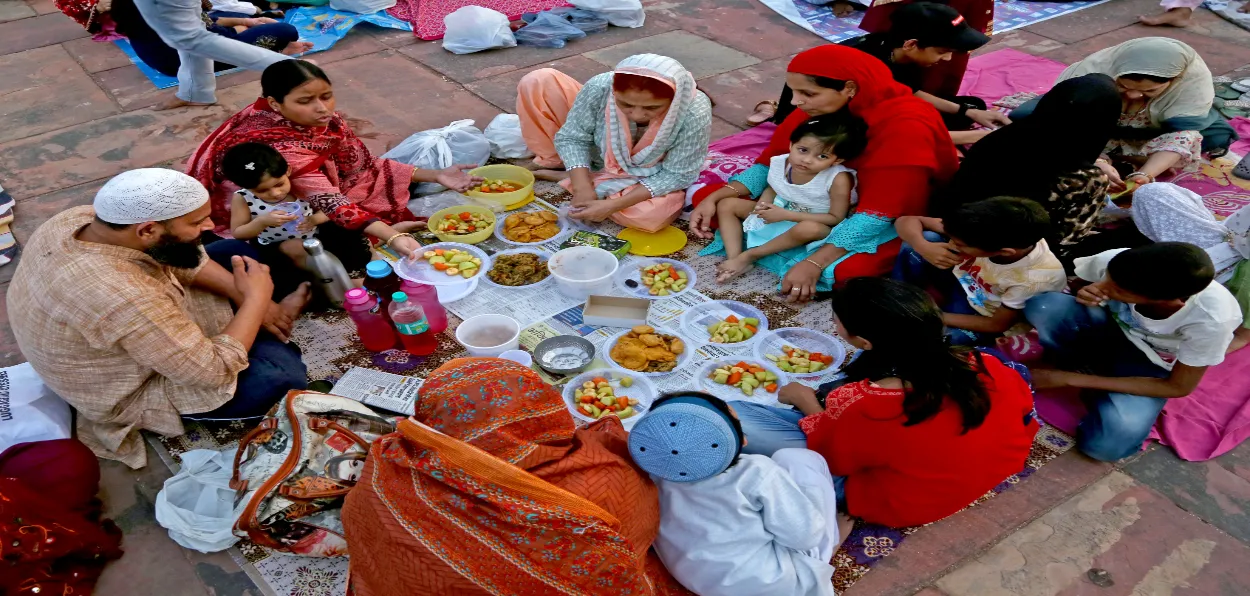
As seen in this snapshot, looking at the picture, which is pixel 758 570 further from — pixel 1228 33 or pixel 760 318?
pixel 1228 33

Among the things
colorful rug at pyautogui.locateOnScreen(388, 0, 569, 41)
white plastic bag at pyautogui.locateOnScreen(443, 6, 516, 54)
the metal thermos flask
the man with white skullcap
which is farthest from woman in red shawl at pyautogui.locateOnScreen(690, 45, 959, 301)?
colorful rug at pyautogui.locateOnScreen(388, 0, 569, 41)

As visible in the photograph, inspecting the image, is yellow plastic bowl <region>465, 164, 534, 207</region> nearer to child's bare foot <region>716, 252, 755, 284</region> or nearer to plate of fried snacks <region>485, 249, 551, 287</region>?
plate of fried snacks <region>485, 249, 551, 287</region>

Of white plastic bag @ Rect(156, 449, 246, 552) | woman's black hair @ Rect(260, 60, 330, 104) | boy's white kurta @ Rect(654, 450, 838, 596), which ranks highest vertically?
woman's black hair @ Rect(260, 60, 330, 104)

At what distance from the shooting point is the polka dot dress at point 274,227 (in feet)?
10.4

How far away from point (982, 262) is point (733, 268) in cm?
109

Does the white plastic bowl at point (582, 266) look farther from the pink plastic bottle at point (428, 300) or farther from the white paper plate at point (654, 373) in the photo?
the pink plastic bottle at point (428, 300)

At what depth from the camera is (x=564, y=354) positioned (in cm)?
312

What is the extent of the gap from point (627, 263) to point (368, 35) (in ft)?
13.5

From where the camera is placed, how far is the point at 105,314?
2254 mm

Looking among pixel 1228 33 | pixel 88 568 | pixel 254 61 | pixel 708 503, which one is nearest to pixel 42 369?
pixel 88 568

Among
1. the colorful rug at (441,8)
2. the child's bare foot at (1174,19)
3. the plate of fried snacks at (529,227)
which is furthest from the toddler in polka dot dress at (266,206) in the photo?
the child's bare foot at (1174,19)

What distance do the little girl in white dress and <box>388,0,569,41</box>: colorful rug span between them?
383cm

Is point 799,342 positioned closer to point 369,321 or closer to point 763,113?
point 369,321

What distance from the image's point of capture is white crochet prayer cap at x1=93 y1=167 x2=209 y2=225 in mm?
2303
